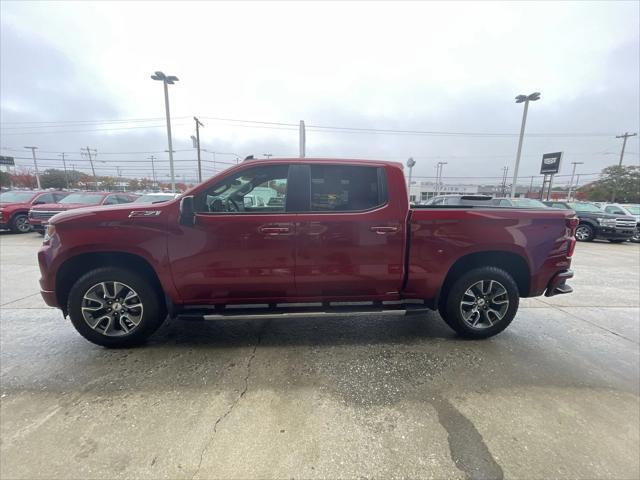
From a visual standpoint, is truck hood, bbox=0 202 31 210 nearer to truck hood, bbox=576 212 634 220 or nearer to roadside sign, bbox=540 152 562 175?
truck hood, bbox=576 212 634 220

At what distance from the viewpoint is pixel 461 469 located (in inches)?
69.4

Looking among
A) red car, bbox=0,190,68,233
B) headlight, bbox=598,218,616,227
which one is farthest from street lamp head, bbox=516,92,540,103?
red car, bbox=0,190,68,233

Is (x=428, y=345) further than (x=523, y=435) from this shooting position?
Yes

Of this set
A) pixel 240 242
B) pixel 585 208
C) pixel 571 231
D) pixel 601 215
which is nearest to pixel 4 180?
pixel 240 242

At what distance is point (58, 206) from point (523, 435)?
14112mm

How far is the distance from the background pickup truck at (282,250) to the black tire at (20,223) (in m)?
12.1

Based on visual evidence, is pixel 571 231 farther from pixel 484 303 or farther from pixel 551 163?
pixel 551 163

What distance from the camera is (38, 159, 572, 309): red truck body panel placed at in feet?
9.30

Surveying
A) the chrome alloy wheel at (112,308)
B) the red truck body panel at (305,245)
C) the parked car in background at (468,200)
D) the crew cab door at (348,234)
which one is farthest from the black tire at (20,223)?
the parked car in background at (468,200)

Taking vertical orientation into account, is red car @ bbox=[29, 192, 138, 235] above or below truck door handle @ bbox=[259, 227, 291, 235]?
below

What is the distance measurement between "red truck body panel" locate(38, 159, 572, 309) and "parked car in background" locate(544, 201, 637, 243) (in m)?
11.6

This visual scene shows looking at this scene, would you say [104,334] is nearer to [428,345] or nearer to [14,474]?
[14,474]

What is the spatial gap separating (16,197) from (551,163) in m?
29.0

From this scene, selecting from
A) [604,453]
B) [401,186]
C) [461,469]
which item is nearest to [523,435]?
[604,453]
